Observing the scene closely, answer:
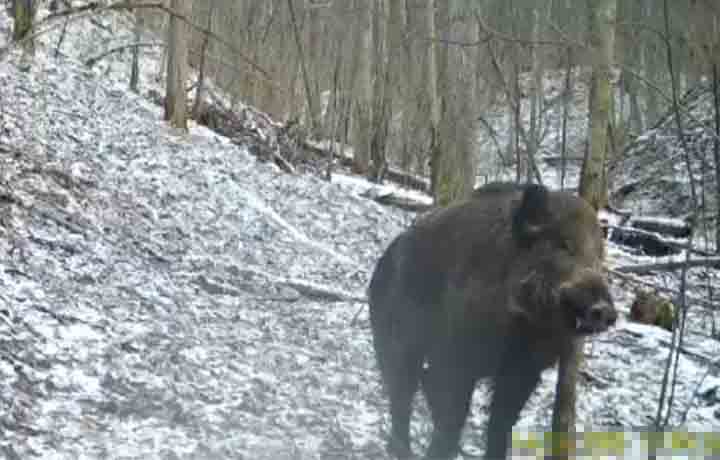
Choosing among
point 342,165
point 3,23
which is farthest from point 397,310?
point 342,165

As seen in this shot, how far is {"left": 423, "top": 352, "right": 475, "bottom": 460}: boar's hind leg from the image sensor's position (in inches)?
172

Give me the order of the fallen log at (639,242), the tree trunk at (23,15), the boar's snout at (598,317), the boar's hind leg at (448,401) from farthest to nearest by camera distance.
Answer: the fallen log at (639,242)
the tree trunk at (23,15)
the boar's hind leg at (448,401)
the boar's snout at (598,317)

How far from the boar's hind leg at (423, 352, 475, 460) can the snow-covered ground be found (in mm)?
800

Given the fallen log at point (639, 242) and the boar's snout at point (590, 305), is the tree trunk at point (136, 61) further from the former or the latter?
the boar's snout at point (590, 305)

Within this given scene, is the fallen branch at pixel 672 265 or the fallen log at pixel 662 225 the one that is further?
the fallen log at pixel 662 225

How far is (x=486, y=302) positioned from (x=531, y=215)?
44 cm

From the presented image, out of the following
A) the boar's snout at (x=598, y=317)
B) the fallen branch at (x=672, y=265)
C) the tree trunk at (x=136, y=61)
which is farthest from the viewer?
the tree trunk at (x=136, y=61)

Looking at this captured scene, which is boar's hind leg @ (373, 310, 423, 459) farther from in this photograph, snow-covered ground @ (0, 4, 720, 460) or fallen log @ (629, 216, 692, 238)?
fallen log @ (629, 216, 692, 238)

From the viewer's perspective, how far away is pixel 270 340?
6.90m

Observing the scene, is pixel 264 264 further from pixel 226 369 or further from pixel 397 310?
pixel 397 310

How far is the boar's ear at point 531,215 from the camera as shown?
3.98 meters

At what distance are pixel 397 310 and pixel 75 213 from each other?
4.07 m

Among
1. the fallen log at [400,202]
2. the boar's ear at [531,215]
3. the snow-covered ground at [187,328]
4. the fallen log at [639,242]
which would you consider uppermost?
the boar's ear at [531,215]

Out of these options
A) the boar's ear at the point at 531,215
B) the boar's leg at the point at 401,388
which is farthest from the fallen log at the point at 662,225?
the boar's ear at the point at 531,215
